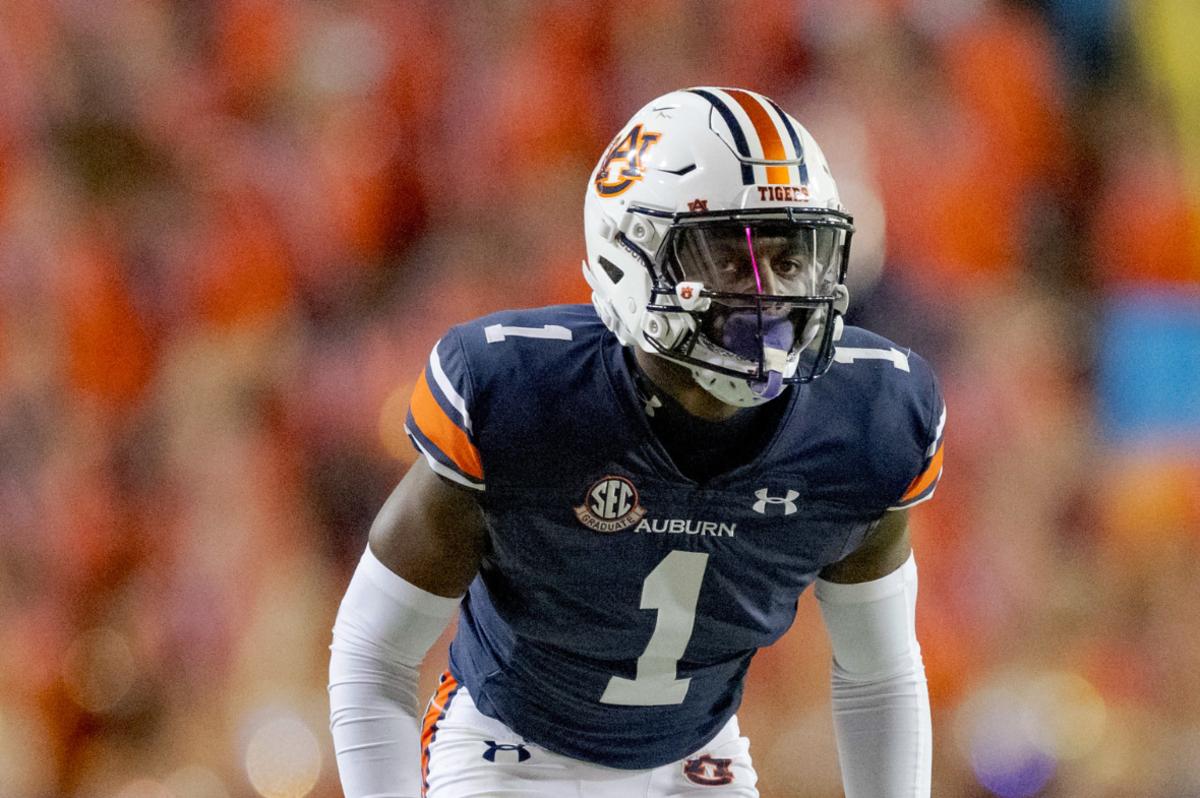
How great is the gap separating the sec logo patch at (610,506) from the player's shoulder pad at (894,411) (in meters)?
0.22

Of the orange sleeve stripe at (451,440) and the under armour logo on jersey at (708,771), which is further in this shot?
the under armour logo on jersey at (708,771)

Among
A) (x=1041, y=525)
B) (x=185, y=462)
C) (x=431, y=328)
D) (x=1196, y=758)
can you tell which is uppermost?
(x=431, y=328)

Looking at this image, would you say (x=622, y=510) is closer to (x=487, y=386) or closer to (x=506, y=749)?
(x=487, y=386)

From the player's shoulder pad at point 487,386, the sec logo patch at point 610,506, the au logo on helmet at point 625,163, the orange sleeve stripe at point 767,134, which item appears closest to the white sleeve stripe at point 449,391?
the player's shoulder pad at point 487,386

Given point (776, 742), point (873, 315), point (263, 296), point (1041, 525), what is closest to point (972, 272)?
point (873, 315)

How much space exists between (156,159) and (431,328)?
0.62m

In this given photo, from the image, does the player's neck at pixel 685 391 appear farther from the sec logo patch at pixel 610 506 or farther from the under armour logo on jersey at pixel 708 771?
the under armour logo on jersey at pixel 708 771

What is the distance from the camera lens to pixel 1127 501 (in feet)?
8.49

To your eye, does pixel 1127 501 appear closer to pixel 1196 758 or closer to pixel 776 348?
pixel 1196 758

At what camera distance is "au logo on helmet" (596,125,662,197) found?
1268mm

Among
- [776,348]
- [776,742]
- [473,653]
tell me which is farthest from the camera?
[776,742]

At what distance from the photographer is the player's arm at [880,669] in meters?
1.34

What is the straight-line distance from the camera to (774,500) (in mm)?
1235

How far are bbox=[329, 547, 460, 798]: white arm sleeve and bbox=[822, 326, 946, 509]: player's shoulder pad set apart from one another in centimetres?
41
